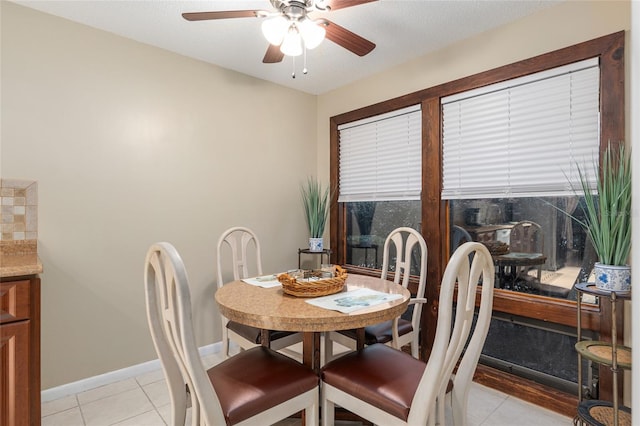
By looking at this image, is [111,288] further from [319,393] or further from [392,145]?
[392,145]

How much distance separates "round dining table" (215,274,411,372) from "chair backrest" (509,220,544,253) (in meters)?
1.11

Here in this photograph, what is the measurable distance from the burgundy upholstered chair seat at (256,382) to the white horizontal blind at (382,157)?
1952 millimetres

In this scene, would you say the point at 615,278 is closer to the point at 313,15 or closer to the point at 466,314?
the point at 466,314

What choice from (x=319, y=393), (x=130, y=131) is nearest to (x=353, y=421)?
(x=319, y=393)

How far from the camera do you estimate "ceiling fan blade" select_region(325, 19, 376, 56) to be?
1.81 meters

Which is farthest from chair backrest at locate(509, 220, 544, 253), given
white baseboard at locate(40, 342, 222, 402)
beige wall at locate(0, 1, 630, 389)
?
white baseboard at locate(40, 342, 222, 402)

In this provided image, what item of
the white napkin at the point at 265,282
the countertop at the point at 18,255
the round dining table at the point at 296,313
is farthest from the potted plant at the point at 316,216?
the countertop at the point at 18,255

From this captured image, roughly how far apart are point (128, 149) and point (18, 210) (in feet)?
2.58

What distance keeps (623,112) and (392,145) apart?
166cm

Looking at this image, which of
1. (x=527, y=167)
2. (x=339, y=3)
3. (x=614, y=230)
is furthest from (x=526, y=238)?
(x=339, y=3)

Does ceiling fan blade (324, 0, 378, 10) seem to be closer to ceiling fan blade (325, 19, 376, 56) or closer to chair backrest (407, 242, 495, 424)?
ceiling fan blade (325, 19, 376, 56)

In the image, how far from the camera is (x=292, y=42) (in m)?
1.85

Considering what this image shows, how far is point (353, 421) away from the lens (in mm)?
2014

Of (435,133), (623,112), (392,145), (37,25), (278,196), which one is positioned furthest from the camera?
(278,196)
